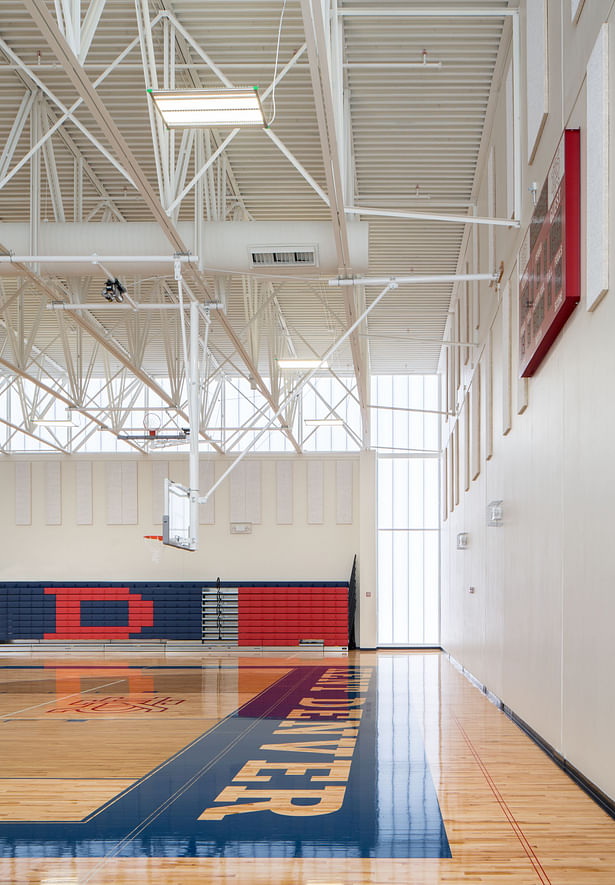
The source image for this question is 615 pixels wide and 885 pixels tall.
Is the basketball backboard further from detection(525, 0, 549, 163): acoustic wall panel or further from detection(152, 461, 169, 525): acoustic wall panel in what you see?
detection(152, 461, 169, 525): acoustic wall panel

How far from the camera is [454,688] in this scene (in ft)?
54.3

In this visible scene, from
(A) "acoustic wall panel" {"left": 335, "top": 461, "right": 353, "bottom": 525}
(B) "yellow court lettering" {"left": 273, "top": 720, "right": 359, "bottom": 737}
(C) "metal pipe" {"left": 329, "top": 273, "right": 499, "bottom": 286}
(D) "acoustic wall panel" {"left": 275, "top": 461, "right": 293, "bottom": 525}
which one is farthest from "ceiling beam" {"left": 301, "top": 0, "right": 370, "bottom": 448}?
(D) "acoustic wall panel" {"left": 275, "top": 461, "right": 293, "bottom": 525}

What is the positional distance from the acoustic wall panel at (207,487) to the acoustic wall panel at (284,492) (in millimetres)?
2187

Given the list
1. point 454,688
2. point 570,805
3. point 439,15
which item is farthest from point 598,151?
point 454,688

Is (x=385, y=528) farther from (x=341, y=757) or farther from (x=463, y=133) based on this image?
(x=341, y=757)

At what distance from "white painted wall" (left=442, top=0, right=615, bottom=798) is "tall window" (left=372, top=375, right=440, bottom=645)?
15597 millimetres

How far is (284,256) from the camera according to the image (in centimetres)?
1364

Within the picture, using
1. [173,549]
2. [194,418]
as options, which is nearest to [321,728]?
[194,418]

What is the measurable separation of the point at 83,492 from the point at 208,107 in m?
24.2

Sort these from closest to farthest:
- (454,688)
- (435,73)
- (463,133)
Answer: (435,73) → (463,133) → (454,688)

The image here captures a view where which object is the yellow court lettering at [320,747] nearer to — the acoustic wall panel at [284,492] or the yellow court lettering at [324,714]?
the yellow court lettering at [324,714]

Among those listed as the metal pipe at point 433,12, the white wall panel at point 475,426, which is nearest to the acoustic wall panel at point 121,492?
the white wall panel at point 475,426

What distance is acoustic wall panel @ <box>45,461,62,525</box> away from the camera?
31109 millimetres

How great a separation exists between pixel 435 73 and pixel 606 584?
9132 mm
